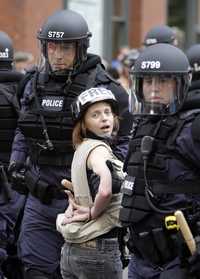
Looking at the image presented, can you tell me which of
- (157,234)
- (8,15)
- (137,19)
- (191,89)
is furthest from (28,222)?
(137,19)

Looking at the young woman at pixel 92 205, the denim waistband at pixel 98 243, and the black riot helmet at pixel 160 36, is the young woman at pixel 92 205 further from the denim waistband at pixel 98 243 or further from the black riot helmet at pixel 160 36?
the black riot helmet at pixel 160 36

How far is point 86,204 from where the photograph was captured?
5.39m

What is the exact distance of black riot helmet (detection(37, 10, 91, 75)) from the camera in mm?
6152

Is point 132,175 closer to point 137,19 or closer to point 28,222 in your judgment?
point 28,222

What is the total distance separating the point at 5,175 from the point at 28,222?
83 centimetres

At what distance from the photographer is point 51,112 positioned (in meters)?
6.19

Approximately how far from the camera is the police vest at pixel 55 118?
6148 mm

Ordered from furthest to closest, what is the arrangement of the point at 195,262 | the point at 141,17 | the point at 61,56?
the point at 141,17
the point at 61,56
the point at 195,262

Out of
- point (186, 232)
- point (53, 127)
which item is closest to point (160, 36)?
point (53, 127)

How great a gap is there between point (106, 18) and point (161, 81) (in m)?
12.3

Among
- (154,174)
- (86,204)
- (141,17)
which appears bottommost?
(141,17)

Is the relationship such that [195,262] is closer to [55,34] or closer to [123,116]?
[123,116]

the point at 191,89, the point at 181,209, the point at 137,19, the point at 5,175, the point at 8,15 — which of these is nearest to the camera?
the point at 181,209

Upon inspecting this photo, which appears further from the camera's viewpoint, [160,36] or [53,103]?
[160,36]
